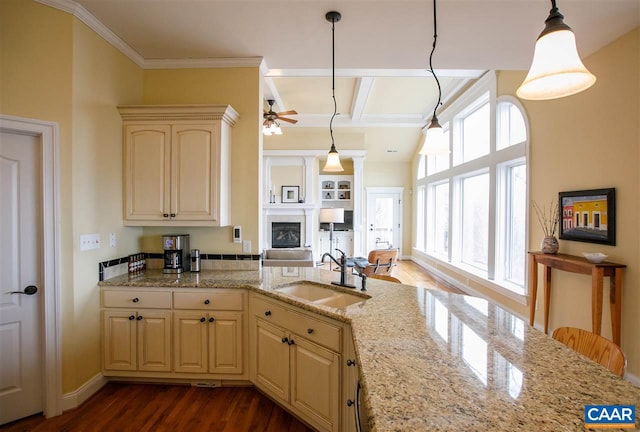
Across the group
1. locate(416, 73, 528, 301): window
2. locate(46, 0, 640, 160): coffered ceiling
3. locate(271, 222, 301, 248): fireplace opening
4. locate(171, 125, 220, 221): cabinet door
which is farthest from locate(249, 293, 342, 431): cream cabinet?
locate(271, 222, 301, 248): fireplace opening

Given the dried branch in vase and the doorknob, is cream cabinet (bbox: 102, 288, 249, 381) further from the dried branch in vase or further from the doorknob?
the dried branch in vase

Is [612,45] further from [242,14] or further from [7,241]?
[7,241]

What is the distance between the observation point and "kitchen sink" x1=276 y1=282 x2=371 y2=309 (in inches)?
79.4

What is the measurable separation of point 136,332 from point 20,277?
849mm

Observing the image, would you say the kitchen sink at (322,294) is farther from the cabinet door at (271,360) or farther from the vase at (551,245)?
the vase at (551,245)

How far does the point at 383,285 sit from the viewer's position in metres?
2.14

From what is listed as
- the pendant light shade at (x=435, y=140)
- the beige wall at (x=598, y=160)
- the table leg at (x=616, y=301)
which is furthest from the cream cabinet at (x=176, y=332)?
the beige wall at (x=598, y=160)

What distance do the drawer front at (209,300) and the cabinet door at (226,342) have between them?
6cm

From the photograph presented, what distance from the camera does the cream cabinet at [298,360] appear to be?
5.25 ft

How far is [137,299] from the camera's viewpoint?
Result: 2291mm

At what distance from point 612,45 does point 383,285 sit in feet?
9.76

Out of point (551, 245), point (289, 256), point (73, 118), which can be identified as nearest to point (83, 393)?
point (73, 118)

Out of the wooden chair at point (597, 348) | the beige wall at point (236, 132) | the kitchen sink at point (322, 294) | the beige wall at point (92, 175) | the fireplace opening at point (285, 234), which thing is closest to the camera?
the wooden chair at point (597, 348)

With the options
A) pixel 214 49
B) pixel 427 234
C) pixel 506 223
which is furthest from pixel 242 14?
pixel 427 234
